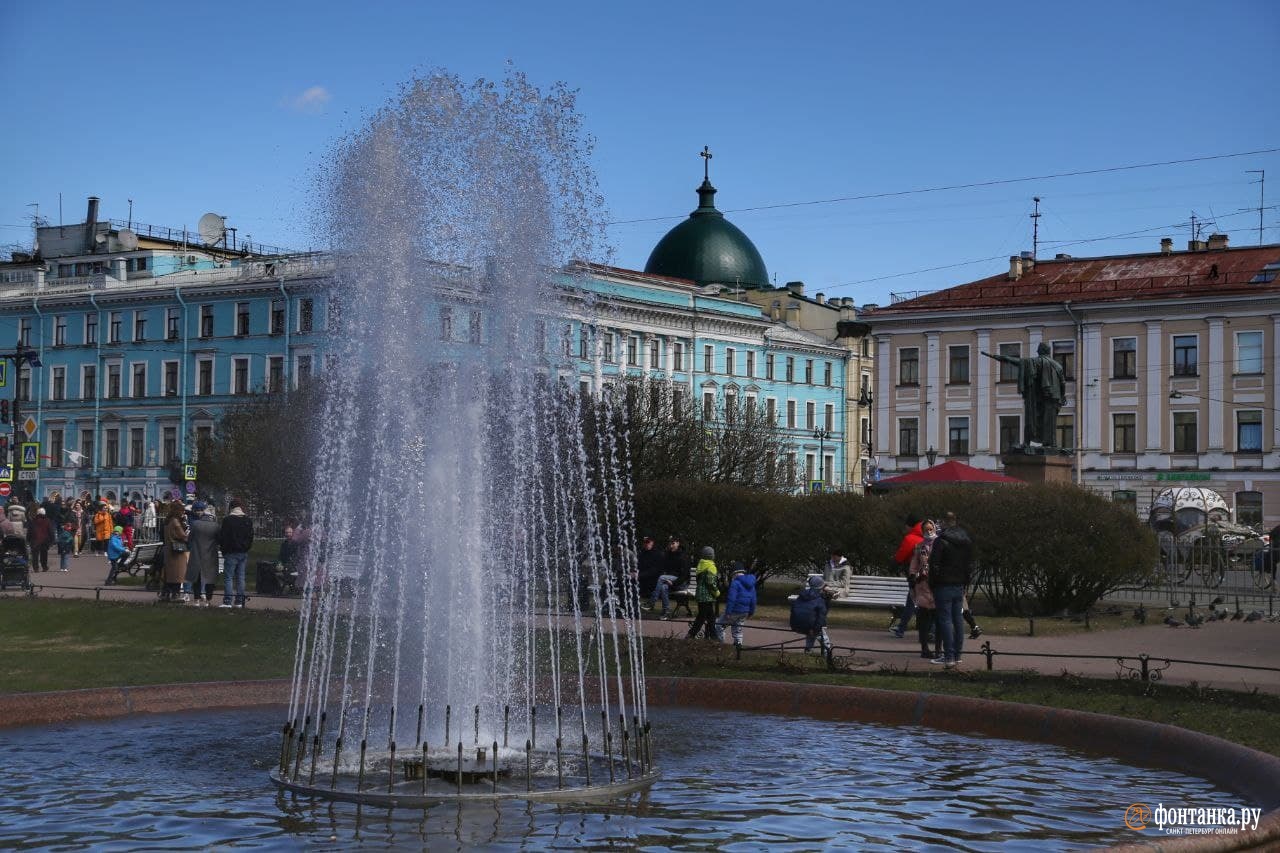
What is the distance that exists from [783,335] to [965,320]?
2406 centimetres

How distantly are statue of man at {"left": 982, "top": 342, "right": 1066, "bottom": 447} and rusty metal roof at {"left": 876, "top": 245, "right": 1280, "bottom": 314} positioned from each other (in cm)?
2971

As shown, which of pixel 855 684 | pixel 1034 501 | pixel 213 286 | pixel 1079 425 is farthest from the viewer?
pixel 213 286

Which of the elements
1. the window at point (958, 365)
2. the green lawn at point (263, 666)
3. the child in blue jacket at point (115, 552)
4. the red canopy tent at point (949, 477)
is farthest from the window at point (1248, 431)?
the green lawn at point (263, 666)

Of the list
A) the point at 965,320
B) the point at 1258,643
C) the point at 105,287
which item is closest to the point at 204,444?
the point at 105,287

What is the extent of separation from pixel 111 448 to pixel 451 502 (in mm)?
66008

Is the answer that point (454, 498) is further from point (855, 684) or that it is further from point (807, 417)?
point (807, 417)

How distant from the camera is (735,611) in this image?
1883 centimetres

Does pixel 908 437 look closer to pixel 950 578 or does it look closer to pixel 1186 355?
pixel 1186 355

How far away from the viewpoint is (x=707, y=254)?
298 feet

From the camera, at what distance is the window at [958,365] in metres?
62.8

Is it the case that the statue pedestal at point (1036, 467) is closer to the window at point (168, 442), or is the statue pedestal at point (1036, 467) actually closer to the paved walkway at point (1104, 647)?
the paved walkway at point (1104, 647)

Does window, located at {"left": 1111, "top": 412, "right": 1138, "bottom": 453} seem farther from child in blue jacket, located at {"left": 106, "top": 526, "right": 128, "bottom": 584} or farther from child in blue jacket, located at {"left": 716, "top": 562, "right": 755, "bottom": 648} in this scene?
child in blue jacket, located at {"left": 716, "top": 562, "right": 755, "bottom": 648}

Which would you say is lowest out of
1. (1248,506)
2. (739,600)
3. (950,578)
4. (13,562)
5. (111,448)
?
(739,600)

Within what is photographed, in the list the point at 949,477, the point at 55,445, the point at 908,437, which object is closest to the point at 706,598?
the point at 949,477
